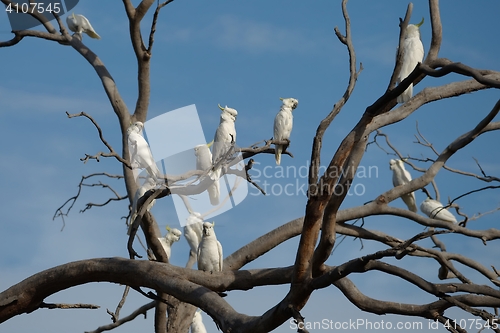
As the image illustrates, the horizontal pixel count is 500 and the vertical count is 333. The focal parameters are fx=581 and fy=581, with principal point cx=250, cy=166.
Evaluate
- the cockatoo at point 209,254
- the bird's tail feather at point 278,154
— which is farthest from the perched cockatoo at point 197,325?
the bird's tail feather at point 278,154

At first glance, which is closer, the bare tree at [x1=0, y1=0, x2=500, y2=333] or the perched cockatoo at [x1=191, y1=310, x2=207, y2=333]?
the bare tree at [x1=0, y1=0, x2=500, y2=333]

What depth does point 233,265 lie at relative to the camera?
4488mm

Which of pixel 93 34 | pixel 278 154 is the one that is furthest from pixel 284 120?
pixel 93 34

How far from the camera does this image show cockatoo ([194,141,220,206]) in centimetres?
475

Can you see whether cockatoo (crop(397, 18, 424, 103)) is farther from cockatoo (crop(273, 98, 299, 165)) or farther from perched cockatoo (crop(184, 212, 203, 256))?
perched cockatoo (crop(184, 212, 203, 256))

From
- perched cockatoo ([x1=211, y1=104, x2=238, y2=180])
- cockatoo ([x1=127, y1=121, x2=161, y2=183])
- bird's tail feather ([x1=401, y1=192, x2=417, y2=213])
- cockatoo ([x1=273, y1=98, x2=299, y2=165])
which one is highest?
cockatoo ([x1=273, y1=98, x2=299, y2=165])

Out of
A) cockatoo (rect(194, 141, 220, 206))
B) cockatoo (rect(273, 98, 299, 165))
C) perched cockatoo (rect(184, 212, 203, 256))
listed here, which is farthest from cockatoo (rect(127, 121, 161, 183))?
cockatoo (rect(273, 98, 299, 165))

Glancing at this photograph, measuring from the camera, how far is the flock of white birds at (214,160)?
4.25 m

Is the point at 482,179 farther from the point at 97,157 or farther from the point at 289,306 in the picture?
the point at 97,157

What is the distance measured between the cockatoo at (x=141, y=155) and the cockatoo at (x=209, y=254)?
550 mm

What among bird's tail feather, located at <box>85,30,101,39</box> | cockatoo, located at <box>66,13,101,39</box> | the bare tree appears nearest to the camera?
the bare tree

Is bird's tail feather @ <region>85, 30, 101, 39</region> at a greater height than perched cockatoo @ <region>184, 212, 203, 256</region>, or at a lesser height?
greater

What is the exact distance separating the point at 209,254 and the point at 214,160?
814 mm

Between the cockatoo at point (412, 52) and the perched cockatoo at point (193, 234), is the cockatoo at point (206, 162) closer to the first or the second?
the perched cockatoo at point (193, 234)
